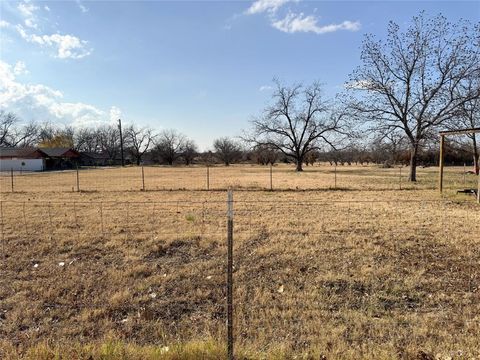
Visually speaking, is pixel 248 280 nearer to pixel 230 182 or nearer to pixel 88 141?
pixel 230 182

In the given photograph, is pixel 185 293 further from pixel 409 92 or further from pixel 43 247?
pixel 409 92

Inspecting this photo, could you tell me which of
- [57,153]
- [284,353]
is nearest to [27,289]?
[284,353]

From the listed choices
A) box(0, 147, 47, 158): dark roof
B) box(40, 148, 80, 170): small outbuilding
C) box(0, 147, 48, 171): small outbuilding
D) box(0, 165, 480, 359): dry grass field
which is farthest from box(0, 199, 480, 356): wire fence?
box(40, 148, 80, 170): small outbuilding

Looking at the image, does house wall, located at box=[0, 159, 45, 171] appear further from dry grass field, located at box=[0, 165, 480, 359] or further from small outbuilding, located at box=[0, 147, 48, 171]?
dry grass field, located at box=[0, 165, 480, 359]

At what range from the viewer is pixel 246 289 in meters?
5.48

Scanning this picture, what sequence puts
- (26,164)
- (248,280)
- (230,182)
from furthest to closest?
(26,164) < (230,182) < (248,280)

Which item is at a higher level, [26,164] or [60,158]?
[60,158]

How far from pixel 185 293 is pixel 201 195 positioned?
44.1 ft

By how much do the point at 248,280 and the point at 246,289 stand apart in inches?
15.2

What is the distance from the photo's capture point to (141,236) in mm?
8648

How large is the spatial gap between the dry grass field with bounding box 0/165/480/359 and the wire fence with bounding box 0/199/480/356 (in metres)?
0.02

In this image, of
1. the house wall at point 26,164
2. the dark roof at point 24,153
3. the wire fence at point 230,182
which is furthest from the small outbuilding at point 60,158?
the wire fence at point 230,182

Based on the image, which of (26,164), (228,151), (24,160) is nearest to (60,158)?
(24,160)

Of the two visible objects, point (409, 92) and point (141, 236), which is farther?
point (409, 92)
